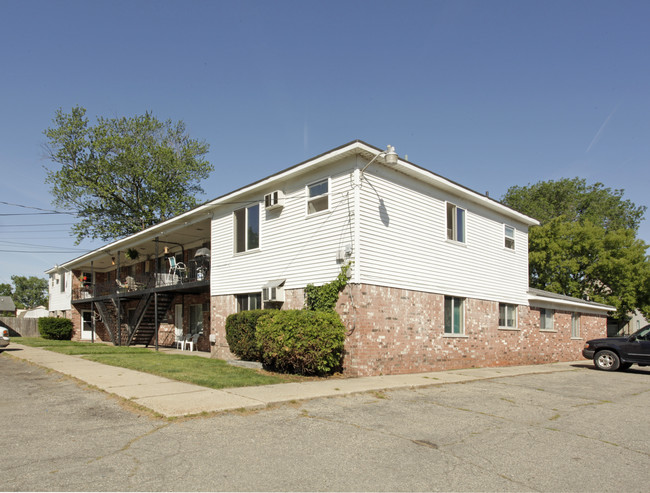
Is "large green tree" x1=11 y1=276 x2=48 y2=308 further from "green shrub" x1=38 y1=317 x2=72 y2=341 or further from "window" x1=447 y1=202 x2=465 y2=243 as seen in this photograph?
"window" x1=447 y1=202 x2=465 y2=243

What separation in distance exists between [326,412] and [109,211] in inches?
1440

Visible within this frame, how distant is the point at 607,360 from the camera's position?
1719 centimetres

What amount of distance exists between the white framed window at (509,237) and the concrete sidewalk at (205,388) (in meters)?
7.06

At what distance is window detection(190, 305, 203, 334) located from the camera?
22.4 meters

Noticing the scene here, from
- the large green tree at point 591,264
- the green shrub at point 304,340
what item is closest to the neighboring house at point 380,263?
the green shrub at point 304,340

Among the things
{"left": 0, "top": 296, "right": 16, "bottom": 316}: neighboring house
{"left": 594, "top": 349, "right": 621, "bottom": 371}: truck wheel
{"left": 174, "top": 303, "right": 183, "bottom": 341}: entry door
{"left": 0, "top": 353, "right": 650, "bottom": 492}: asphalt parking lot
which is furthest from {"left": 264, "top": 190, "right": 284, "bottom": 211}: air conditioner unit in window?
{"left": 0, "top": 296, "right": 16, "bottom": 316}: neighboring house

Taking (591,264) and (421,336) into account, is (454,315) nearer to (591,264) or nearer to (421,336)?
(421,336)

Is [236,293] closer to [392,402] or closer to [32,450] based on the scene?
[392,402]

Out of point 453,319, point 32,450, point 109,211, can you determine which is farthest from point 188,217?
point 109,211

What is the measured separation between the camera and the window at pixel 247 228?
1598cm

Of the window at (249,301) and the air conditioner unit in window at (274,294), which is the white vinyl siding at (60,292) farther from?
the air conditioner unit in window at (274,294)

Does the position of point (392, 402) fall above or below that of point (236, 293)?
below

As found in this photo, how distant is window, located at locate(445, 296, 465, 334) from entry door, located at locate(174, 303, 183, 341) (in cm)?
1349

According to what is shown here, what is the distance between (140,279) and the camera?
1082 inches
